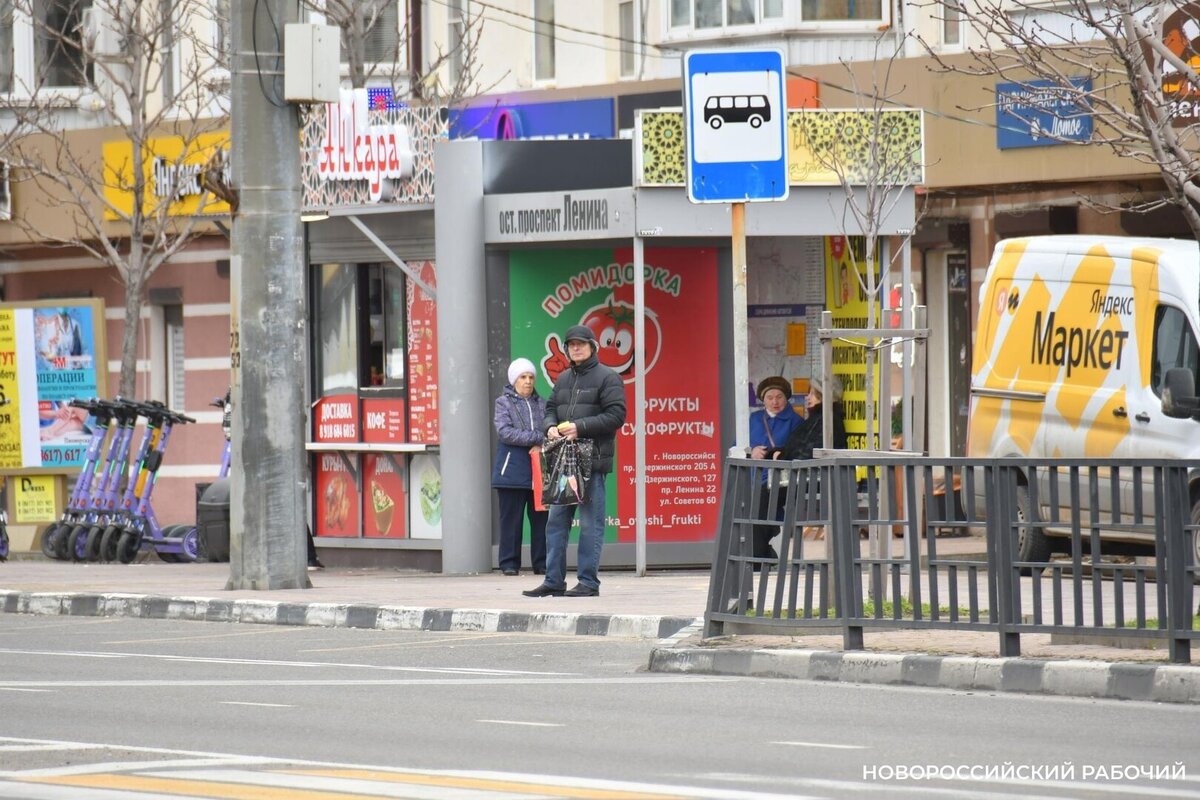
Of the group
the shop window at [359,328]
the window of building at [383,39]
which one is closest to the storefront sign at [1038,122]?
the shop window at [359,328]

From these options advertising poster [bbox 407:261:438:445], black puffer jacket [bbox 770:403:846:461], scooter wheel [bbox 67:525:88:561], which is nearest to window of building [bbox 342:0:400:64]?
scooter wheel [bbox 67:525:88:561]

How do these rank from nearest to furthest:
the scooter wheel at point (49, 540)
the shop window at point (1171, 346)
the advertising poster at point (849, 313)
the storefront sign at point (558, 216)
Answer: the shop window at point (1171, 346), the storefront sign at point (558, 216), the advertising poster at point (849, 313), the scooter wheel at point (49, 540)

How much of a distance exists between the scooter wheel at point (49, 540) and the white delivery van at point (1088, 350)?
32.5ft

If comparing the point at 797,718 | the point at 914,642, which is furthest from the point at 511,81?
the point at 797,718

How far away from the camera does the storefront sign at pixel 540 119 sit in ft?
85.5

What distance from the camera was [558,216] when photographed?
1830 centimetres

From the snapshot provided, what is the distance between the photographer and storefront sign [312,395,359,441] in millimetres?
20312

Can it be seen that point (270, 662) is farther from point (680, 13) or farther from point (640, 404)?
point (680, 13)

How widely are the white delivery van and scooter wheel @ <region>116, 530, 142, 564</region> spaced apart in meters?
8.68

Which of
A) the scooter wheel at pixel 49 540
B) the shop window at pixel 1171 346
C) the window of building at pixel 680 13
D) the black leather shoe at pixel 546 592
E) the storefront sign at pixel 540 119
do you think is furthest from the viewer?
the storefront sign at pixel 540 119

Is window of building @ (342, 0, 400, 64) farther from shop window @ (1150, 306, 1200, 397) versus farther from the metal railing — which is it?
the metal railing

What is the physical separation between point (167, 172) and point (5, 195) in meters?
2.75

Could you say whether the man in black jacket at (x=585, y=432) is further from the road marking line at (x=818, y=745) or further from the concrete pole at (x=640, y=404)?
the road marking line at (x=818, y=745)

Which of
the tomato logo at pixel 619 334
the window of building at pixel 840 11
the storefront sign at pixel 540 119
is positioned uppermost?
the window of building at pixel 840 11
